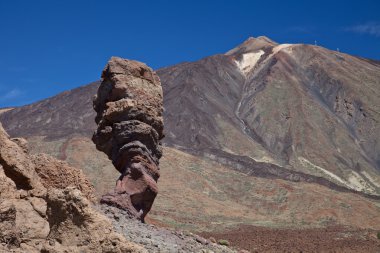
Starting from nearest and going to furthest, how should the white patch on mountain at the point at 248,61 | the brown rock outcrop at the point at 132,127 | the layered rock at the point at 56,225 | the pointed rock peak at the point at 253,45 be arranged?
the layered rock at the point at 56,225 < the brown rock outcrop at the point at 132,127 < the white patch on mountain at the point at 248,61 < the pointed rock peak at the point at 253,45

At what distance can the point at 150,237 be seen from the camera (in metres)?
10.9

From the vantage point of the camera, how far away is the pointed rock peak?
4863 inches

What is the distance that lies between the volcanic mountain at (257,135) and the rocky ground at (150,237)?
1701cm

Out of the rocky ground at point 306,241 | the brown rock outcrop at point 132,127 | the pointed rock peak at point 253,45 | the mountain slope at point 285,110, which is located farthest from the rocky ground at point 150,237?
the pointed rock peak at point 253,45

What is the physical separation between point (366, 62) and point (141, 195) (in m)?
108

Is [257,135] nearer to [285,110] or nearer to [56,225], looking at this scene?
[285,110]

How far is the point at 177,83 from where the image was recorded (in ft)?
308

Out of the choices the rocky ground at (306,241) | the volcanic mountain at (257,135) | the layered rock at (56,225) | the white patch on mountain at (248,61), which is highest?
the white patch on mountain at (248,61)

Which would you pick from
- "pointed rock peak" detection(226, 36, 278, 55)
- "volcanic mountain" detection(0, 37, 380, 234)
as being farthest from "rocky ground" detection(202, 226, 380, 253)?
"pointed rock peak" detection(226, 36, 278, 55)

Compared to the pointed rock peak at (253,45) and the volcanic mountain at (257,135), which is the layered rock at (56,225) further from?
the pointed rock peak at (253,45)

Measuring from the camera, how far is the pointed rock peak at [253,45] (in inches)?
4863

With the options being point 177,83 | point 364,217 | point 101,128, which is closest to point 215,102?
point 177,83

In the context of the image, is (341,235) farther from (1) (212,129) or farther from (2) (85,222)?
(1) (212,129)

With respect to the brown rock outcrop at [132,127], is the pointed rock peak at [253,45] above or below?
above
